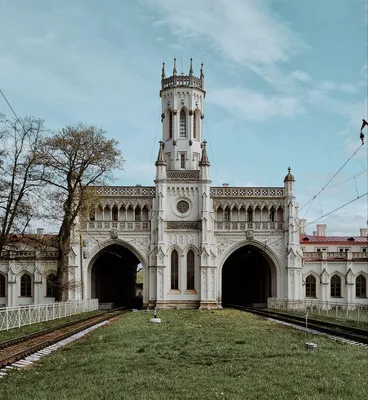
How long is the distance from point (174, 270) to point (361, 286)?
766 inches

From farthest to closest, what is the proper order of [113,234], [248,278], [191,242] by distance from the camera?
[248,278] < [191,242] < [113,234]

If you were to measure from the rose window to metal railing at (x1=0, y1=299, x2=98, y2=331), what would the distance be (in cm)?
1552

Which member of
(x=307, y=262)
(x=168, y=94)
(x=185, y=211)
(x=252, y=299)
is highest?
(x=168, y=94)

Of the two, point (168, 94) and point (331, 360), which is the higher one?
point (168, 94)

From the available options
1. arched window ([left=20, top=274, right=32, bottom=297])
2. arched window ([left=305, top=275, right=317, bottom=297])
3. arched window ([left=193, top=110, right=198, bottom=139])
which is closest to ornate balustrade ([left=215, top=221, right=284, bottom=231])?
arched window ([left=305, top=275, right=317, bottom=297])

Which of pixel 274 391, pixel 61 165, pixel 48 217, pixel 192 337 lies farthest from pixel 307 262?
pixel 274 391

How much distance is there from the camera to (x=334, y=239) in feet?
259

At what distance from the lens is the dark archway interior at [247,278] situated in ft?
211

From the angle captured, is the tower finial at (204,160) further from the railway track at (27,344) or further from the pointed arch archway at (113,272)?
the railway track at (27,344)

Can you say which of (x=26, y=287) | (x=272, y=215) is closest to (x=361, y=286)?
(x=272, y=215)

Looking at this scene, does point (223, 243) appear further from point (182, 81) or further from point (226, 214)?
point (182, 81)

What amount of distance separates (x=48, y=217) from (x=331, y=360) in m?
27.1

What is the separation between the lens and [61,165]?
49.4 meters

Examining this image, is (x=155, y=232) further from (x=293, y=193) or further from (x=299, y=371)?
(x=299, y=371)
